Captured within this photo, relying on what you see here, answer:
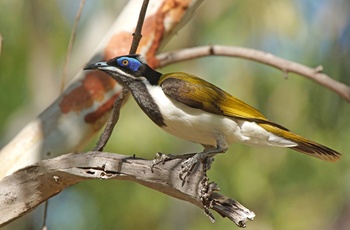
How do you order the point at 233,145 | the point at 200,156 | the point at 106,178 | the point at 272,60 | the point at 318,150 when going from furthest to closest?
the point at 233,145 < the point at 272,60 < the point at 318,150 < the point at 200,156 < the point at 106,178

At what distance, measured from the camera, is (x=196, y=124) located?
3461 millimetres

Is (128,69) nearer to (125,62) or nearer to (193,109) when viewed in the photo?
(125,62)

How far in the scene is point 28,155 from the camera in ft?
13.6

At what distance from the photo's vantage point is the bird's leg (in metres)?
3.05

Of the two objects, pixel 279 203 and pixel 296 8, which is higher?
pixel 296 8

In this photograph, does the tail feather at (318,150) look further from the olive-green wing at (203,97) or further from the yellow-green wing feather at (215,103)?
the olive-green wing at (203,97)

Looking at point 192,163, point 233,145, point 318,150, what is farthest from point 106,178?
point 233,145

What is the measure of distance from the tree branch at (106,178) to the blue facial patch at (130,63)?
0.52 metres

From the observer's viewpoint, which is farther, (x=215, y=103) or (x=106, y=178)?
(x=215, y=103)

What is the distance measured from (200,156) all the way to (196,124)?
22cm

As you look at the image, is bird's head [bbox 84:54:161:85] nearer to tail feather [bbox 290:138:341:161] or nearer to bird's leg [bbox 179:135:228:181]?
bird's leg [bbox 179:135:228:181]

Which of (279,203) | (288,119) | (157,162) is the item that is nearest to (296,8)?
(288,119)

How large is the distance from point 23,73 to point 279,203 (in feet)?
11.8

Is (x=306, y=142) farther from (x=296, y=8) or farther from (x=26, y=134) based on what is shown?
(x=296, y=8)
